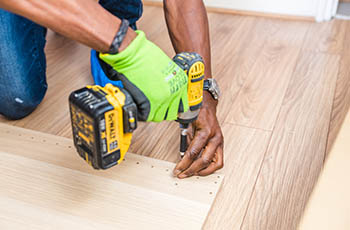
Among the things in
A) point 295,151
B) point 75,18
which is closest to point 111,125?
point 75,18

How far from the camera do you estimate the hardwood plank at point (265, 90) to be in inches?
65.2

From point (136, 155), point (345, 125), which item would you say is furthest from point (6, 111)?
point (345, 125)

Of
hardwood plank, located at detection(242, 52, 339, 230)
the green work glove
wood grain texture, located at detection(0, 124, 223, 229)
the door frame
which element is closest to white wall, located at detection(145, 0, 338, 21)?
the door frame

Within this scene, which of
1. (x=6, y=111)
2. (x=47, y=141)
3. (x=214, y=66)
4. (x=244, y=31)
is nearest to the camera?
(x=47, y=141)

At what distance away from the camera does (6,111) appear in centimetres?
166

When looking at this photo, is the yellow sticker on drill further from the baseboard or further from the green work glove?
the baseboard

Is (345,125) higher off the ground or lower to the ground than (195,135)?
higher

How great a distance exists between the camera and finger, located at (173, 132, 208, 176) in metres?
1.27

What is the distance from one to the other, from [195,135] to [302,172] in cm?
40

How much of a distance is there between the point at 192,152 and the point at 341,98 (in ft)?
2.82

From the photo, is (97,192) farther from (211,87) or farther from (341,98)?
(341,98)

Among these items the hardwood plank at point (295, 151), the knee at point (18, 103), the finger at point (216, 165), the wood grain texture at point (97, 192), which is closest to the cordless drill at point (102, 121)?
the wood grain texture at point (97, 192)

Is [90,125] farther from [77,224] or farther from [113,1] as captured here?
[113,1]

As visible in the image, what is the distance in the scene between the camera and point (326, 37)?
2.32m
